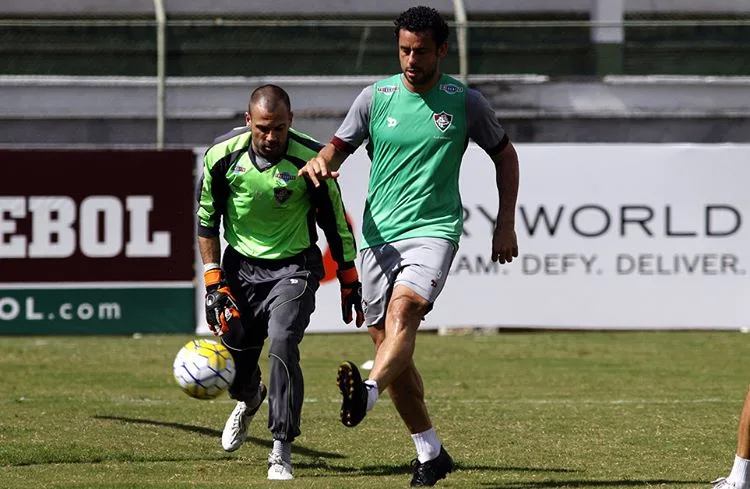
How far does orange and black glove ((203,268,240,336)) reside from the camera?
7.83 meters

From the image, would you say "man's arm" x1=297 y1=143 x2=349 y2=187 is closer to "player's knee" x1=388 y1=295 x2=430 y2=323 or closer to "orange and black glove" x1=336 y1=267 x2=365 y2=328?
"player's knee" x1=388 y1=295 x2=430 y2=323

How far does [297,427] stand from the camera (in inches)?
300

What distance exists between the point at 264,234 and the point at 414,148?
1.24 m

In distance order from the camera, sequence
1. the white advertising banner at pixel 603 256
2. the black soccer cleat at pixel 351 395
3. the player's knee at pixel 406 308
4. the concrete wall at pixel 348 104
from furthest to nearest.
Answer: the concrete wall at pixel 348 104 → the white advertising banner at pixel 603 256 → the player's knee at pixel 406 308 → the black soccer cleat at pixel 351 395

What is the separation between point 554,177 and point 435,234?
32.2ft

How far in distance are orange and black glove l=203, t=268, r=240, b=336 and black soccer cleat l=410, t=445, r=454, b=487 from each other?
4.35 ft

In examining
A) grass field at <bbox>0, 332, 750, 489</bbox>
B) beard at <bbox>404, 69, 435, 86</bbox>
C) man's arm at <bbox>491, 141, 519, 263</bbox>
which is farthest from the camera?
grass field at <bbox>0, 332, 750, 489</bbox>

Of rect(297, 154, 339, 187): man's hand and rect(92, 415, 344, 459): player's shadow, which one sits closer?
rect(297, 154, 339, 187): man's hand

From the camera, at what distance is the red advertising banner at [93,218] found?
16219 mm

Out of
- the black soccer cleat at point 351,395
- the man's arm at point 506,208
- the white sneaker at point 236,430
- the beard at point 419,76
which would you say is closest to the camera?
the black soccer cleat at point 351,395

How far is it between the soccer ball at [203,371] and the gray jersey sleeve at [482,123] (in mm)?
1851

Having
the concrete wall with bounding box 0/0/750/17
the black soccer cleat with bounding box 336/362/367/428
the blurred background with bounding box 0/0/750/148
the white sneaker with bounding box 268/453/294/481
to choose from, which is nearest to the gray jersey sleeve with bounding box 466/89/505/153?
the black soccer cleat with bounding box 336/362/367/428

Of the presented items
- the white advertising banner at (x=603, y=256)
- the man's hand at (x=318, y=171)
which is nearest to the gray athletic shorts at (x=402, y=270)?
the man's hand at (x=318, y=171)

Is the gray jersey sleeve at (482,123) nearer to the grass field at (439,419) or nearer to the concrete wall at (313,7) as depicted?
the grass field at (439,419)
